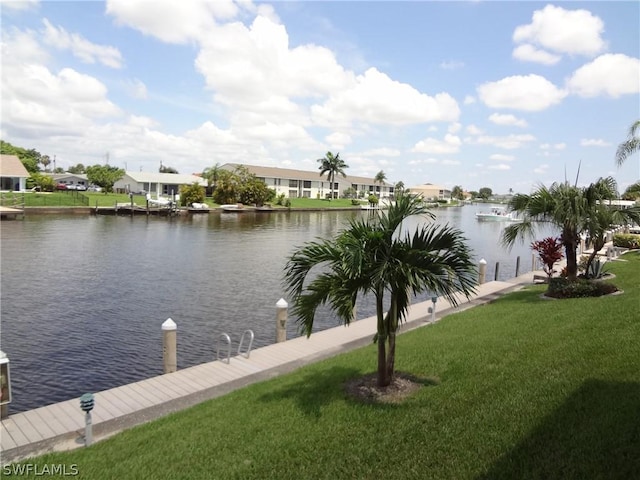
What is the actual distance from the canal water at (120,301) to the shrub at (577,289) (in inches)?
258

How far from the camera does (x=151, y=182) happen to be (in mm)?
101625

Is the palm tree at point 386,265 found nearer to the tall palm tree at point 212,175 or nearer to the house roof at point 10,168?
the house roof at point 10,168

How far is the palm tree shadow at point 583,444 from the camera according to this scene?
4605 millimetres

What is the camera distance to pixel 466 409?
6.39 meters

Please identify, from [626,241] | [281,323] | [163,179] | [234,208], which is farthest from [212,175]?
[281,323]

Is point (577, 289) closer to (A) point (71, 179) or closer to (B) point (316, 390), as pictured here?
(B) point (316, 390)

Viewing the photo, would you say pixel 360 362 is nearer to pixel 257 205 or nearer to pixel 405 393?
pixel 405 393

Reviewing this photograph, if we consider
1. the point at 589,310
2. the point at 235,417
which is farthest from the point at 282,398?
the point at 589,310

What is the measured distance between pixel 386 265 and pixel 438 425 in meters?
2.31

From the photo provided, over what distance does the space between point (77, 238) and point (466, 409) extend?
39064 mm

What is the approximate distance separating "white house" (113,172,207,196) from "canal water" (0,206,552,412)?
62.7 m

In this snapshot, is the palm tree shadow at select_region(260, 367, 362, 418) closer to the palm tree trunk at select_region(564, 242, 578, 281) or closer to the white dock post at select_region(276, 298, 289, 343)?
the white dock post at select_region(276, 298, 289, 343)

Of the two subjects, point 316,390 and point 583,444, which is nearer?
point 583,444

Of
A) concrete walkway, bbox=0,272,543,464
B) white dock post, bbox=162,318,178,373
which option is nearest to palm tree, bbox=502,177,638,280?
concrete walkway, bbox=0,272,543,464
